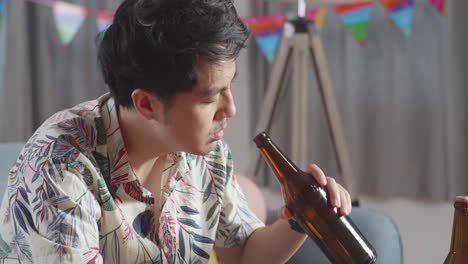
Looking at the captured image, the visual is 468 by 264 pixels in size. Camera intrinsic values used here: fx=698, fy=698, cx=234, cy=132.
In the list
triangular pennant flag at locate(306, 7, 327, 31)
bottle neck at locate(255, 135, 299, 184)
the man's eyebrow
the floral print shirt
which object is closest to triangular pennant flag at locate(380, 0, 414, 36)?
triangular pennant flag at locate(306, 7, 327, 31)

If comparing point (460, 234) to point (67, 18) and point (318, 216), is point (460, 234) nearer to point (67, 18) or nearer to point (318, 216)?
point (318, 216)

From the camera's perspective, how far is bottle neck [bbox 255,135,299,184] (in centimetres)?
112

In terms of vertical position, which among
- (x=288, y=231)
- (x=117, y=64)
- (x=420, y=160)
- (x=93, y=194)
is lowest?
(x=420, y=160)

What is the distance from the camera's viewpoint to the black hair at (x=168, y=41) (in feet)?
3.15

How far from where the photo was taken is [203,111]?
1015 millimetres

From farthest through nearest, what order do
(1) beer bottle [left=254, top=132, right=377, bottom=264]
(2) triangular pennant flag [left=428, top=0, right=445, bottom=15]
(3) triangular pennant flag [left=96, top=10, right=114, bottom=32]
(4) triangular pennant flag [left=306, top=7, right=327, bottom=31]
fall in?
1. (3) triangular pennant flag [left=96, top=10, right=114, bottom=32]
2. (4) triangular pennant flag [left=306, top=7, right=327, bottom=31]
3. (2) triangular pennant flag [left=428, top=0, right=445, bottom=15]
4. (1) beer bottle [left=254, top=132, right=377, bottom=264]

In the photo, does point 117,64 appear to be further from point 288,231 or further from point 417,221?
point 417,221

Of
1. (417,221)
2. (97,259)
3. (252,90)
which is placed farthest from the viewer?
(252,90)

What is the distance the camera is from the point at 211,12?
98 centimetres

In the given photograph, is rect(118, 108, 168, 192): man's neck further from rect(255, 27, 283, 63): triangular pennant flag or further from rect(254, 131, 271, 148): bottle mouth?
rect(255, 27, 283, 63): triangular pennant flag

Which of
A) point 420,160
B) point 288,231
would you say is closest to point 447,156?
point 420,160

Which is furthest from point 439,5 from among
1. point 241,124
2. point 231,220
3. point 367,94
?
point 231,220

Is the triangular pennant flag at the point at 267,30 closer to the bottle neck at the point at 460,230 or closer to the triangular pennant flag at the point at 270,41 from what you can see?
the triangular pennant flag at the point at 270,41

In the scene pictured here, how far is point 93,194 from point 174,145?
0.47 ft
